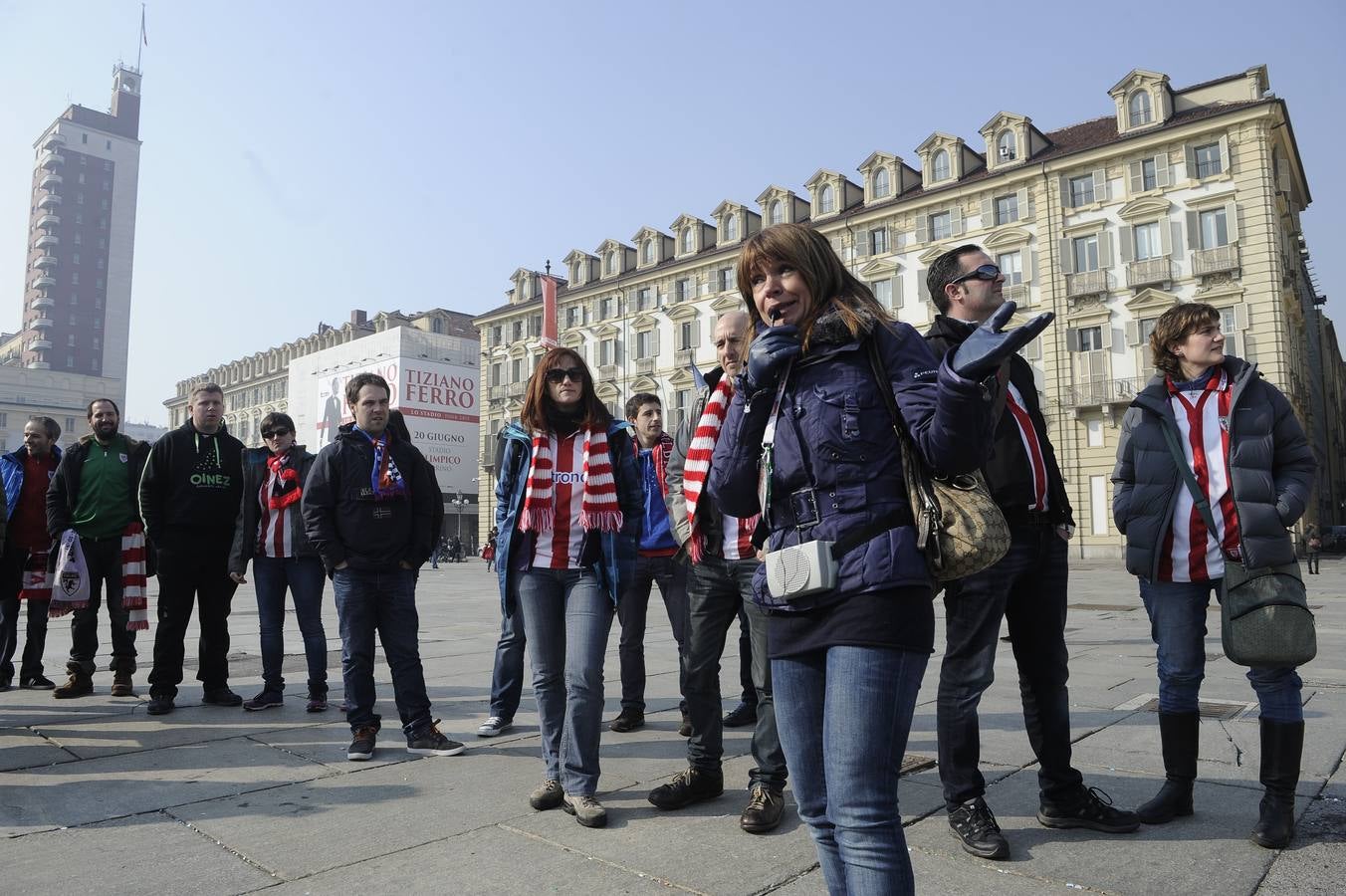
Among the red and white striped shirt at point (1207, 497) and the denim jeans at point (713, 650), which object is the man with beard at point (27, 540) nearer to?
the denim jeans at point (713, 650)

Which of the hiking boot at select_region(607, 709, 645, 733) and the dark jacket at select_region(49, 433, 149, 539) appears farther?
the dark jacket at select_region(49, 433, 149, 539)

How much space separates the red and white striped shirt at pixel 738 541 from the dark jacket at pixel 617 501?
0.44 metres

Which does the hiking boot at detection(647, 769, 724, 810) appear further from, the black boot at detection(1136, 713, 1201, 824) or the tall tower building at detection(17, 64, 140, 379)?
the tall tower building at detection(17, 64, 140, 379)

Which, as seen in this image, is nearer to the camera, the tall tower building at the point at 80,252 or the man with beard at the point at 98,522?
the man with beard at the point at 98,522

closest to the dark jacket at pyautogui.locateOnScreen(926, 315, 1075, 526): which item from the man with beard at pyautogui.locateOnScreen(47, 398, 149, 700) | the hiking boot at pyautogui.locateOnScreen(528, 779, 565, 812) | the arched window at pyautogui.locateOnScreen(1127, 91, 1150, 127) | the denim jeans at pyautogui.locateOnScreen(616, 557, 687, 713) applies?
the hiking boot at pyautogui.locateOnScreen(528, 779, 565, 812)

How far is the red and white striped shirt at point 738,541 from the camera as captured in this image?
11.6 ft

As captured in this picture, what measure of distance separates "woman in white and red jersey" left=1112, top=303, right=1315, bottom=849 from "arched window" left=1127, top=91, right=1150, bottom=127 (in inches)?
1439

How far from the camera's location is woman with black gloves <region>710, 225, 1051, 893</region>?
5.87 feet

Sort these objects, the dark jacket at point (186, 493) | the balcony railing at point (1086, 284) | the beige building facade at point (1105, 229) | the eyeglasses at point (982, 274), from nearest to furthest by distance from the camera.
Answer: the eyeglasses at point (982, 274)
the dark jacket at point (186, 493)
the beige building facade at point (1105, 229)
the balcony railing at point (1086, 284)

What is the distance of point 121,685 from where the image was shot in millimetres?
6102

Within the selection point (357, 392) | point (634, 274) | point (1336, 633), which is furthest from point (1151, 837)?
point (634, 274)

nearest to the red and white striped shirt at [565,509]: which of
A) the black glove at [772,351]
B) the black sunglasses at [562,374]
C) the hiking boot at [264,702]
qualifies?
the black sunglasses at [562,374]

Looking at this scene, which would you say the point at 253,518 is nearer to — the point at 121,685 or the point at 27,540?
the point at 121,685

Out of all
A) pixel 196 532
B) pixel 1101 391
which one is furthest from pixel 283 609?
pixel 1101 391
